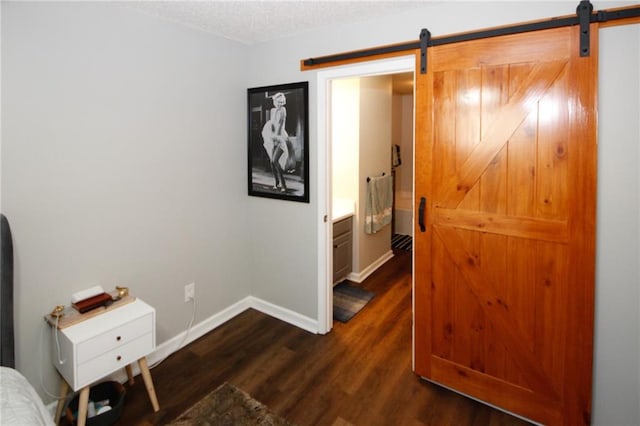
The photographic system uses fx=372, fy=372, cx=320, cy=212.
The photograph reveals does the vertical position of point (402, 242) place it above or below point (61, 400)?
above

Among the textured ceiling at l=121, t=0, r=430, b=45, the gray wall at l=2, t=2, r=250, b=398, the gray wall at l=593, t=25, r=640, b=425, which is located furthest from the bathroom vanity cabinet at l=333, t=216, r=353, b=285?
the gray wall at l=593, t=25, r=640, b=425

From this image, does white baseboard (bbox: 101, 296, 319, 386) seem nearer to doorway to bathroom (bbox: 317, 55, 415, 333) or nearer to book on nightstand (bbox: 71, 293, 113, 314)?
doorway to bathroom (bbox: 317, 55, 415, 333)

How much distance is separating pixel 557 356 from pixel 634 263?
1.95 feet

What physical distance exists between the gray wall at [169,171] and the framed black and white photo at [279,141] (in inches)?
3.3

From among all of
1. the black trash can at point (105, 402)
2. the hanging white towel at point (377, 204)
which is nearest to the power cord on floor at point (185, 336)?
the black trash can at point (105, 402)

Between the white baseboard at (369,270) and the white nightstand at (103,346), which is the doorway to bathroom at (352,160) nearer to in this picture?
the white baseboard at (369,270)

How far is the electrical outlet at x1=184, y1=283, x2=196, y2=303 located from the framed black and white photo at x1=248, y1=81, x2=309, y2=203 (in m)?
0.89

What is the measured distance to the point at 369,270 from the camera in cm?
423

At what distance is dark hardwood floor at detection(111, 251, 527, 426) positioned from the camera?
6.89 ft

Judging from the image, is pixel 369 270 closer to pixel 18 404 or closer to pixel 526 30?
pixel 526 30

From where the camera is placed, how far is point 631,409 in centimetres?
182

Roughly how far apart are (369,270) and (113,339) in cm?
283

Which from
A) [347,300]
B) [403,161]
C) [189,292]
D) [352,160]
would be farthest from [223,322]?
[403,161]

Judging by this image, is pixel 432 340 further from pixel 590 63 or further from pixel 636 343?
pixel 590 63
